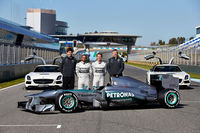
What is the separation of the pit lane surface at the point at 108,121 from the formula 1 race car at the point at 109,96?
21cm

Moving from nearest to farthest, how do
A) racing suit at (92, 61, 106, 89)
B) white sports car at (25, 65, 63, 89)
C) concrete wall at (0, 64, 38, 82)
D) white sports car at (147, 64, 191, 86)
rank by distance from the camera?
racing suit at (92, 61, 106, 89)
white sports car at (25, 65, 63, 89)
white sports car at (147, 64, 191, 86)
concrete wall at (0, 64, 38, 82)

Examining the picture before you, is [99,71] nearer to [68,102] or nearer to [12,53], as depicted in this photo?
[68,102]

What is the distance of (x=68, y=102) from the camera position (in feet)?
28.6

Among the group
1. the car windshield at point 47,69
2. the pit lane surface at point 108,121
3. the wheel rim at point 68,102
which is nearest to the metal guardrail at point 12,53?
the car windshield at point 47,69

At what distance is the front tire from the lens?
8555 millimetres

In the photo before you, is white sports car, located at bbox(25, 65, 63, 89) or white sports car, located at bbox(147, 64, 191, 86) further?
white sports car, located at bbox(147, 64, 191, 86)

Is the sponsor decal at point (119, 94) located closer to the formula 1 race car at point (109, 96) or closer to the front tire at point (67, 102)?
the formula 1 race car at point (109, 96)

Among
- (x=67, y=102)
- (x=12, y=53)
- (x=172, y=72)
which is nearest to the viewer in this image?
(x=67, y=102)

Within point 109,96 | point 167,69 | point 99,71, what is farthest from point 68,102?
point 167,69

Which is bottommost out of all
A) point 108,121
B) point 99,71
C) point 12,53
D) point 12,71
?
point 108,121

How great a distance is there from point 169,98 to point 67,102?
2886 millimetres

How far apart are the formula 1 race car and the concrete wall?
1170 centimetres

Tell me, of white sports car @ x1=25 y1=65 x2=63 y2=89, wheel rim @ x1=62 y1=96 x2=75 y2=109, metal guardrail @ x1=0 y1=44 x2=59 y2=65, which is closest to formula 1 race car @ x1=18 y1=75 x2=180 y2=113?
wheel rim @ x1=62 y1=96 x2=75 y2=109

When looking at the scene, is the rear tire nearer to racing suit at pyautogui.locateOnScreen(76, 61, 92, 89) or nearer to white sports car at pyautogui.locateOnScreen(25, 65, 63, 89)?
racing suit at pyautogui.locateOnScreen(76, 61, 92, 89)
